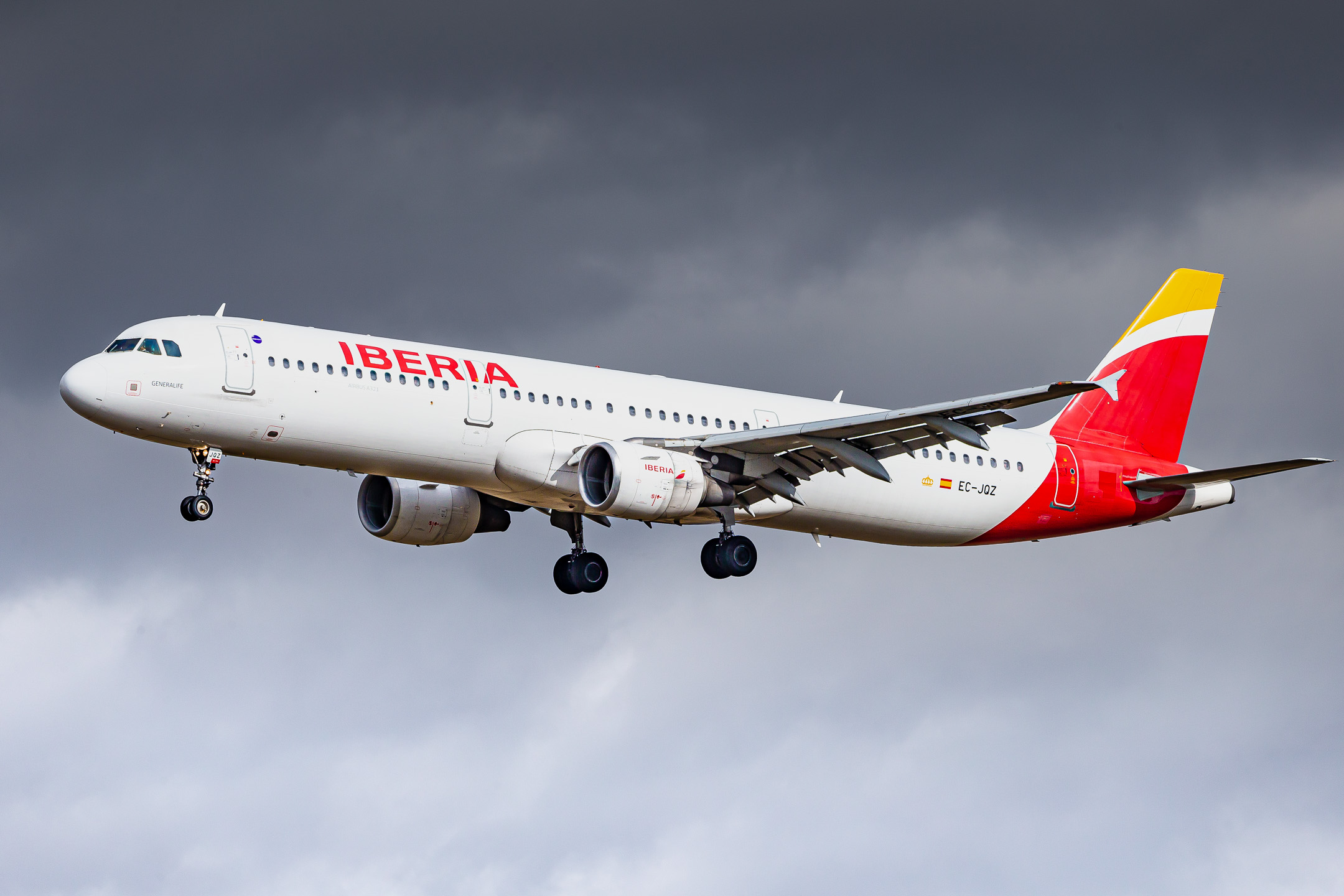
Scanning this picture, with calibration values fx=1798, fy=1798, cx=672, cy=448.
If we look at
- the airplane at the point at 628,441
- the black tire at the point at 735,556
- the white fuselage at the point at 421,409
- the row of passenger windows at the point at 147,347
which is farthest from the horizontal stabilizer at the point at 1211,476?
the row of passenger windows at the point at 147,347

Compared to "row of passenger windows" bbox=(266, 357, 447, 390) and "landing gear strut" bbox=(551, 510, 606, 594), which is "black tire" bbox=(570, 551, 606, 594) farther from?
"row of passenger windows" bbox=(266, 357, 447, 390)

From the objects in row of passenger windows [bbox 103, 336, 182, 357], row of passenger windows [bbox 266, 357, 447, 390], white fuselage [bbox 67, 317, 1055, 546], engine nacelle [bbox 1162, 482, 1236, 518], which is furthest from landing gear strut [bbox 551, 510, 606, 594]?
engine nacelle [bbox 1162, 482, 1236, 518]

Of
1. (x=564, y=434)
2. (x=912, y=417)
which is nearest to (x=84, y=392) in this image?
(x=564, y=434)

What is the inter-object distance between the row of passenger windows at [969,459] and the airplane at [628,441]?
0.06m

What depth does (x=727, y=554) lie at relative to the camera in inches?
1793

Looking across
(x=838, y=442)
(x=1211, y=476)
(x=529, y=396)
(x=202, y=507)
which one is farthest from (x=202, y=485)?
(x=1211, y=476)

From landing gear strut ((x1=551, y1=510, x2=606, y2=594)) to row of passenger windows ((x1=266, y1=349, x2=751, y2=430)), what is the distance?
207 inches

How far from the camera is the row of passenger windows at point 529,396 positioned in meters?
40.8

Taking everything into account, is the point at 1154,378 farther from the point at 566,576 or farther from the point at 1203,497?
the point at 566,576

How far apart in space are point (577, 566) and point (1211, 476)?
1769 cm

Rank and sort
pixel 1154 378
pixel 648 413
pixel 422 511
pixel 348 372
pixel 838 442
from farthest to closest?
pixel 1154 378 < pixel 422 511 < pixel 648 413 < pixel 838 442 < pixel 348 372

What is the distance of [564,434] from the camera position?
4362 cm

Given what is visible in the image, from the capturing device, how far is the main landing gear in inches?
1578

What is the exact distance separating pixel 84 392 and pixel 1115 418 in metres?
30.0
